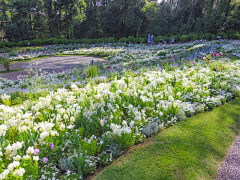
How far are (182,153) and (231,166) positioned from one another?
2.21 feet

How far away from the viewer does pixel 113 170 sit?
2291 millimetres

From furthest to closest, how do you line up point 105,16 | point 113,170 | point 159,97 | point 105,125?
1. point 105,16
2. point 159,97
3. point 105,125
4. point 113,170

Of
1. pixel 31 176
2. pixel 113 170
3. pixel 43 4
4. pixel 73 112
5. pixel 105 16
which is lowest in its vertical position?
pixel 113 170

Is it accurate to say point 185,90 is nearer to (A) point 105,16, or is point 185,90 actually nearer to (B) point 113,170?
(B) point 113,170

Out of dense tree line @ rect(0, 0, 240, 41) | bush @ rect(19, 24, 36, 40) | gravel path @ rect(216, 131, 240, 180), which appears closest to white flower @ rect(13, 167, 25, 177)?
gravel path @ rect(216, 131, 240, 180)

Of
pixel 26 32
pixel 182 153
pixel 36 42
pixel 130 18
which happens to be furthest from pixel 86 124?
pixel 26 32

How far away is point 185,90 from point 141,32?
945 inches

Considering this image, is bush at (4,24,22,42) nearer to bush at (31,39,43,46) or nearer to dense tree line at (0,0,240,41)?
dense tree line at (0,0,240,41)

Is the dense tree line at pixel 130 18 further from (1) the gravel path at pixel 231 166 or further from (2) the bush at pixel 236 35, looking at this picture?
(1) the gravel path at pixel 231 166

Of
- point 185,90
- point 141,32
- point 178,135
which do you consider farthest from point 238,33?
point 178,135

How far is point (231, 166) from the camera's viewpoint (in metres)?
2.39

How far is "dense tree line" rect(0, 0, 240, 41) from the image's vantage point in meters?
22.2

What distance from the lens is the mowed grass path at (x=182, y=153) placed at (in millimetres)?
2225

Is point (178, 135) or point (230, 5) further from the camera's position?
point (230, 5)
